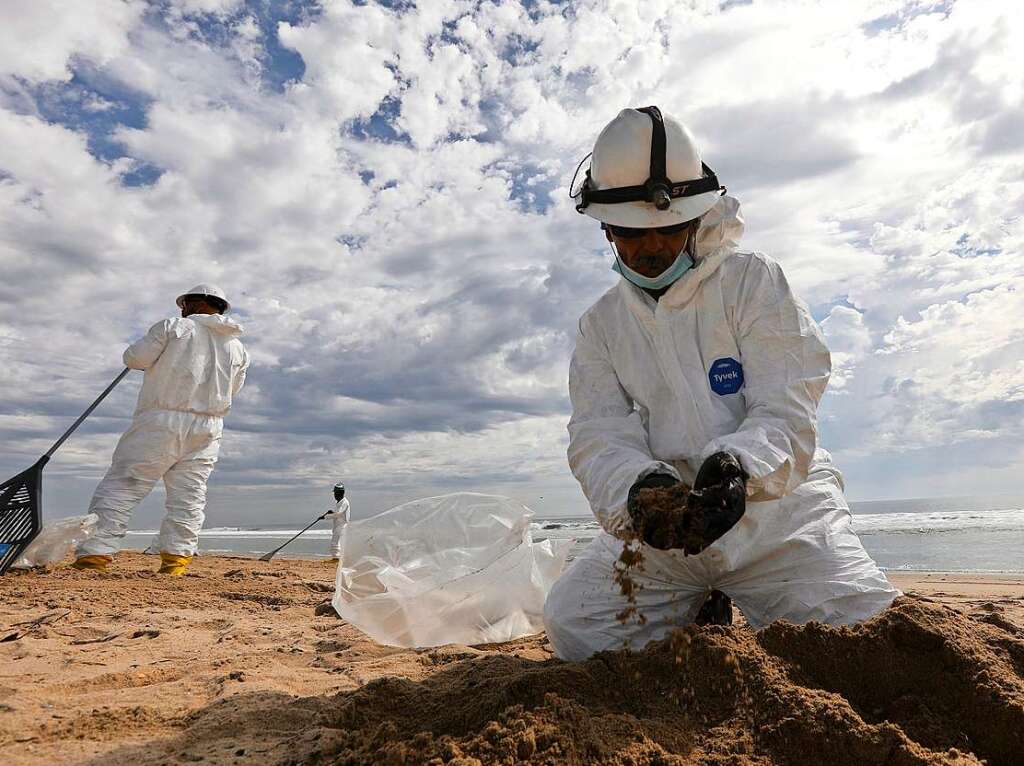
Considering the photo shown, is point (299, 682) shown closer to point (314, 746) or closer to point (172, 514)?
point (314, 746)

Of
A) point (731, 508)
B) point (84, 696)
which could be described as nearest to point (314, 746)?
point (84, 696)

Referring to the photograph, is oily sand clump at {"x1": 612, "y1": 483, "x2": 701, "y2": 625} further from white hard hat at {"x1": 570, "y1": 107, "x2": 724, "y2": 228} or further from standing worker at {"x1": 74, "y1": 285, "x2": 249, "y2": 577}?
standing worker at {"x1": 74, "y1": 285, "x2": 249, "y2": 577}

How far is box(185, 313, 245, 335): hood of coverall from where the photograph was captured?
5.90 meters

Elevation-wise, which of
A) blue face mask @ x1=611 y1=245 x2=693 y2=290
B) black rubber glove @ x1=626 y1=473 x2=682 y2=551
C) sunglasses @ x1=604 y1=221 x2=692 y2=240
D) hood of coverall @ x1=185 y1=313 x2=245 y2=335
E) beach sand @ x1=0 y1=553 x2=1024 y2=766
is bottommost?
beach sand @ x1=0 y1=553 x2=1024 y2=766

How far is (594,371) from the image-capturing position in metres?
2.61

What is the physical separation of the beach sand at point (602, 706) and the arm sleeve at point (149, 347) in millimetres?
3493

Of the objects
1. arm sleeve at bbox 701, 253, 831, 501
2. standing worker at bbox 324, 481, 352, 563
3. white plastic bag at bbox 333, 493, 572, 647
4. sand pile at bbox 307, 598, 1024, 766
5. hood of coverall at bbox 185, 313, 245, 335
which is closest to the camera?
sand pile at bbox 307, 598, 1024, 766

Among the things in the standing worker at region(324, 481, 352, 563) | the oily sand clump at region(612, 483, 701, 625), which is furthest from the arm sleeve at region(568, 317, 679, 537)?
the standing worker at region(324, 481, 352, 563)

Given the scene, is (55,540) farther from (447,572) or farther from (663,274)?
(663,274)

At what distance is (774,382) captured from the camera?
7.15 feet

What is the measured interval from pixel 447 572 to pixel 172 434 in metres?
3.34

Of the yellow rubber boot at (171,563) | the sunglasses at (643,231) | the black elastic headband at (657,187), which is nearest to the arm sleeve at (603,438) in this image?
the sunglasses at (643,231)

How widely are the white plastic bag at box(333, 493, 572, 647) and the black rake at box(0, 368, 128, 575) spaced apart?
339cm

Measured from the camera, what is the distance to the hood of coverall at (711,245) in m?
2.35
